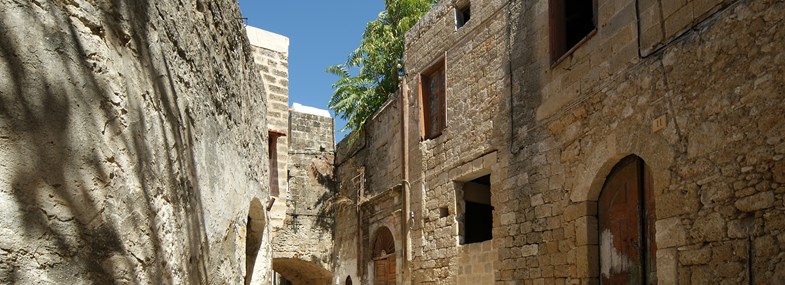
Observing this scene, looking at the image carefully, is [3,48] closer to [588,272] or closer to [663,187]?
[663,187]

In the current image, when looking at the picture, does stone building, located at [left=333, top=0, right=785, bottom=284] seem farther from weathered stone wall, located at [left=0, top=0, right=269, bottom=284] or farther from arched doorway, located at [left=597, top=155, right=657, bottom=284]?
weathered stone wall, located at [left=0, top=0, right=269, bottom=284]

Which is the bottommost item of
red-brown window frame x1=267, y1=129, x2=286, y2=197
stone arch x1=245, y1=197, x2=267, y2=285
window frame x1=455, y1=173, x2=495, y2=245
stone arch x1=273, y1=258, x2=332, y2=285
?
stone arch x1=273, y1=258, x2=332, y2=285

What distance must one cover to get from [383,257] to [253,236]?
6.46 m

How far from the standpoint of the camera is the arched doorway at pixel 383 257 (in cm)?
1248

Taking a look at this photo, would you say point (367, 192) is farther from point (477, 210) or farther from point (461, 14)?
point (461, 14)

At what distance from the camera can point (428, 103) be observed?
11.6 m

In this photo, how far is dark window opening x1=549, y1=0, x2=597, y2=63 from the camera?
8180 millimetres

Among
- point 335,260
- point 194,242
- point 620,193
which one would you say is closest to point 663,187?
point 620,193

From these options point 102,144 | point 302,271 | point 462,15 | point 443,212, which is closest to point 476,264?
point 443,212

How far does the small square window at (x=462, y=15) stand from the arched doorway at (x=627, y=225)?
179 inches

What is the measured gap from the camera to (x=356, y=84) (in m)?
17.8

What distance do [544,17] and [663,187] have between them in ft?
10.3

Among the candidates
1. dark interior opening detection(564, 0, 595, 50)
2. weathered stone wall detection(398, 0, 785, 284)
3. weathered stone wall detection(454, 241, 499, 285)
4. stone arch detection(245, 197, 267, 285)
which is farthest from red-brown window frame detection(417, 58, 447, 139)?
stone arch detection(245, 197, 267, 285)

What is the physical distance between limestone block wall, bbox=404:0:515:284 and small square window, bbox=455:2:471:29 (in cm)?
7
